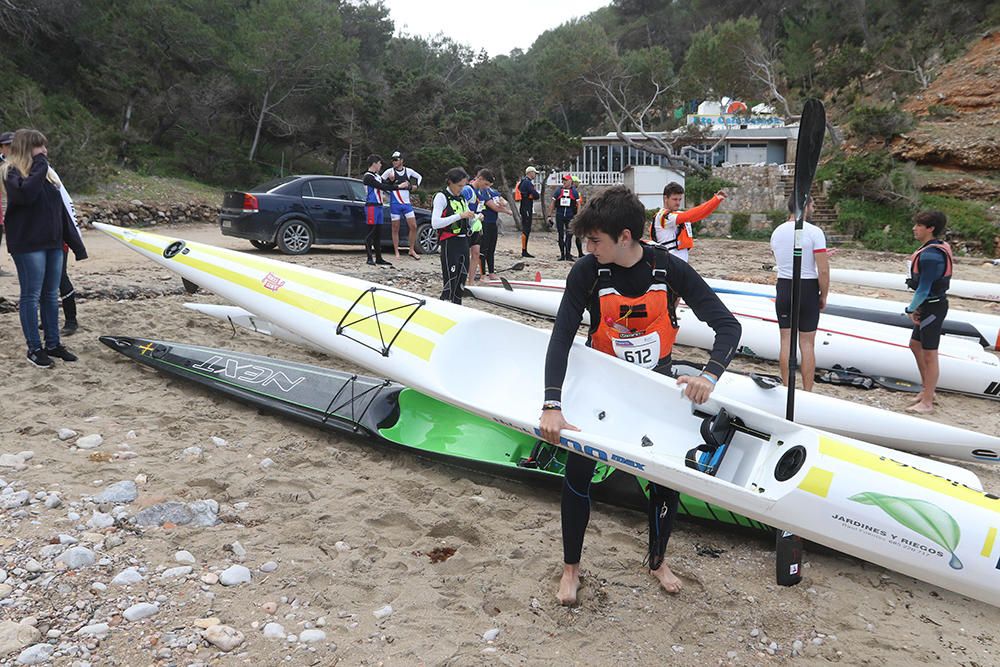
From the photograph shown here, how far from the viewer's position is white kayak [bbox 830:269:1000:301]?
8.98m

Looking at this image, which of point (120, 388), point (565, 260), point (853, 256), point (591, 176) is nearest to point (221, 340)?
point (120, 388)

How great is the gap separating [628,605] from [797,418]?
2.28 meters

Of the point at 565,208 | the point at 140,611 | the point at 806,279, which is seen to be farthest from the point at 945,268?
the point at 565,208

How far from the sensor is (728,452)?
2.79 meters

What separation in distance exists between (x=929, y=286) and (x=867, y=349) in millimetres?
1280

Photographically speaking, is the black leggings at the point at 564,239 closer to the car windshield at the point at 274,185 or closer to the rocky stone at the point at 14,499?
the car windshield at the point at 274,185

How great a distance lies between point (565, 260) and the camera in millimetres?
11969

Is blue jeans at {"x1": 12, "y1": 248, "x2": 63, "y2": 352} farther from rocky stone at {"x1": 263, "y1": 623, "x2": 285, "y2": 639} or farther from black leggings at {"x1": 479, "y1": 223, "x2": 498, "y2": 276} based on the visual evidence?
black leggings at {"x1": 479, "y1": 223, "x2": 498, "y2": 276}

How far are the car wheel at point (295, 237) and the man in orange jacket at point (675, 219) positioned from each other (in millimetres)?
5958

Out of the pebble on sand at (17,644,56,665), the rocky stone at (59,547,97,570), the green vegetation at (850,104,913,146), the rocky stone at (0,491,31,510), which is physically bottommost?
the pebble on sand at (17,644,56,665)

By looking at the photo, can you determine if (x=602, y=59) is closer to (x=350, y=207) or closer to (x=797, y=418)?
(x=350, y=207)

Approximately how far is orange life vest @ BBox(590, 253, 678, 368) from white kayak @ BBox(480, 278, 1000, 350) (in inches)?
169

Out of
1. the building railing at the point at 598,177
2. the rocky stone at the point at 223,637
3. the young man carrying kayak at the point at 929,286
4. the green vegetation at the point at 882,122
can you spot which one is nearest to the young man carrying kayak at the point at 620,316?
the rocky stone at the point at 223,637

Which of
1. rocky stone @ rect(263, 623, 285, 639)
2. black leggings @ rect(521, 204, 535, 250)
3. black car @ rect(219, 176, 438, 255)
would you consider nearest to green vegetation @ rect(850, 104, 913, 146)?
black leggings @ rect(521, 204, 535, 250)
